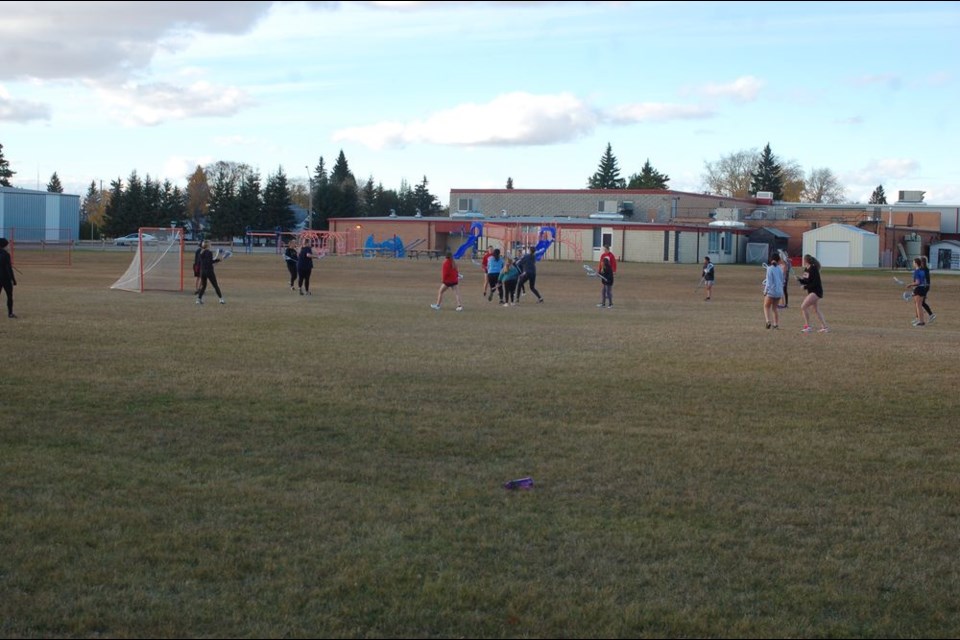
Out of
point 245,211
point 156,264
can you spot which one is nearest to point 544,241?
point 156,264

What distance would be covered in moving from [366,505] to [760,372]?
926cm

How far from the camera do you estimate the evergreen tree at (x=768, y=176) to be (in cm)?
12369

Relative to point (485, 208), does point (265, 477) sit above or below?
below

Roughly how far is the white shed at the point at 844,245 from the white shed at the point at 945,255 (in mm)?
9432

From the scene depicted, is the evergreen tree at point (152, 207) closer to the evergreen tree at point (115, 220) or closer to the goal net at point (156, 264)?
the evergreen tree at point (115, 220)

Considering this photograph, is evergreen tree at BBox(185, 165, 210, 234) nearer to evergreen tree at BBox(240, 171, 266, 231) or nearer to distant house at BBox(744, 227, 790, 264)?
evergreen tree at BBox(240, 171, 266, 231)

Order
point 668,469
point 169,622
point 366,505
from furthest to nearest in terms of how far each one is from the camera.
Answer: point 668,469, point 366,505, point 169,622

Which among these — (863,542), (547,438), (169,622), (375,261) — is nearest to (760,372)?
(547,438)

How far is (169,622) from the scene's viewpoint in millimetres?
5484

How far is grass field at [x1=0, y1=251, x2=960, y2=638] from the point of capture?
19.0 ft

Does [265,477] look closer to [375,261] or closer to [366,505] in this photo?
[366,505]

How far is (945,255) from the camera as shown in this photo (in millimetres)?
81000

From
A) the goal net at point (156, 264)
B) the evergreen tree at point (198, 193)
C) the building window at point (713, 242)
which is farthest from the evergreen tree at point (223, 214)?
the goal net at point (156, 264)

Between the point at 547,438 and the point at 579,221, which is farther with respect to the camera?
the point at 579,221
